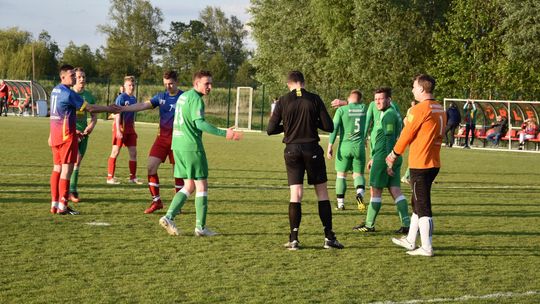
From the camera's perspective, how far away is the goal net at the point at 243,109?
4891cm

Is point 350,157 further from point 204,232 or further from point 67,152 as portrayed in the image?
point 67,152

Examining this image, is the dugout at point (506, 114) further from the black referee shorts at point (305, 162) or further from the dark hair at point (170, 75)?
the black referee shorts at point (305, 162)

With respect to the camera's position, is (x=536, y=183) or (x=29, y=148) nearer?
(x=536, y=183)

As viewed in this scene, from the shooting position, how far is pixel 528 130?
36.3 m

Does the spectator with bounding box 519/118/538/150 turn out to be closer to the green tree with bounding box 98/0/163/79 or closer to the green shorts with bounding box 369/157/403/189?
the green shorts with bounding box 369/157/403/189

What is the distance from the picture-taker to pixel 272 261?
8430 millimetres

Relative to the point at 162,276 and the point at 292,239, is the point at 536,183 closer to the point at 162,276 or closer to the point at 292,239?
the point at 292,239

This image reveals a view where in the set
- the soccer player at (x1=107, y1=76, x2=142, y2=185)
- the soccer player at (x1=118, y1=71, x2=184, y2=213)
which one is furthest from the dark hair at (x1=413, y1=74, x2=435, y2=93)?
the soccer player at (x1=107, y1=76, x2=142, y2=185)

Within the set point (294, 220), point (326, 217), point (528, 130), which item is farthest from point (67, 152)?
point (528, 130)

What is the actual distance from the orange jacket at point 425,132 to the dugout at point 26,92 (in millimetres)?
48651

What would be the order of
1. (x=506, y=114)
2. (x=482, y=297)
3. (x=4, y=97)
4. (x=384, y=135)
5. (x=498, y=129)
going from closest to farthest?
(x=482, y=297), (x=384, y=135), (x=506, y=114), (x=498, y=129), (x=4, y=97)

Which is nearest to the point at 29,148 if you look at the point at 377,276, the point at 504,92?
the point at 377,276

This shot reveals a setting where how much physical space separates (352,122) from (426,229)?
4554 millimetres

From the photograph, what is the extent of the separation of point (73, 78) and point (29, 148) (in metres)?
13.5
